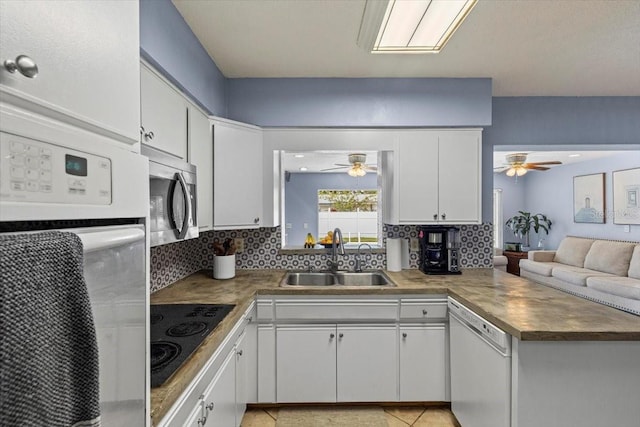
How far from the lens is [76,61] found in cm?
54

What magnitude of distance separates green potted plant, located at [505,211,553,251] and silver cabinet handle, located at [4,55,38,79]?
909 centimetres

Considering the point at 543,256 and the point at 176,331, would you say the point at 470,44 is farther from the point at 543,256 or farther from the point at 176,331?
the point at 543,256

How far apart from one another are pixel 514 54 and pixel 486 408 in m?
2.22

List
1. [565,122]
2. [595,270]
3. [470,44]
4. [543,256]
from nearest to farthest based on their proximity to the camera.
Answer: [470,44]
[565,122]
[595,270]
[543,256]

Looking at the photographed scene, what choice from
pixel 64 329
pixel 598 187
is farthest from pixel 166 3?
pixel 598 187

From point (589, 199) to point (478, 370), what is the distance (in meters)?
6.71

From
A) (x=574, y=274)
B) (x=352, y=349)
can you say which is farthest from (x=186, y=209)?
(x=574, y=274)

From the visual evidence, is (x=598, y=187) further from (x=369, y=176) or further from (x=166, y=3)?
(x=166, y=3)

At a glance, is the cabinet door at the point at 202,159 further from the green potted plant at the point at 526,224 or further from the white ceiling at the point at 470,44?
the green potted plant at the point at 526,224

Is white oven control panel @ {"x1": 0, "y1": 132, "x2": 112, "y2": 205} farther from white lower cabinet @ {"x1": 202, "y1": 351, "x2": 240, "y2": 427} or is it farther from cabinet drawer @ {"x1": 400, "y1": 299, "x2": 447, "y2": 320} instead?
cabinet drawer @ {"x1": 400, "y1": 299, "x2": 447, "y2": 320}

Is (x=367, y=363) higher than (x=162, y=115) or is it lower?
lower

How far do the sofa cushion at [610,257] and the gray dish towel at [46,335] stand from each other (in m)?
6.50

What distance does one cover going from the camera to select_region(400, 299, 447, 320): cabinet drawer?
92.9 inches

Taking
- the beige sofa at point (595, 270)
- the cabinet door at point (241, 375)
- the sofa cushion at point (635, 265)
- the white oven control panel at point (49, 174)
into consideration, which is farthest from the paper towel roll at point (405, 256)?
the sofa cushion at point (635, 265)
